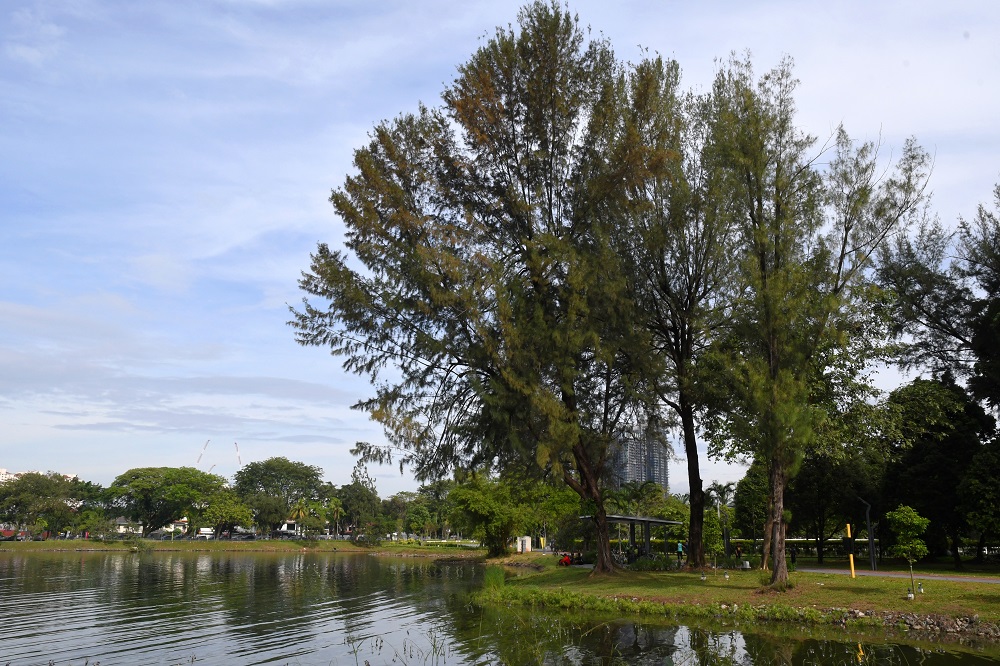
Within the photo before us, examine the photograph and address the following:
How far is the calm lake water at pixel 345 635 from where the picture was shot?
15.9 metres

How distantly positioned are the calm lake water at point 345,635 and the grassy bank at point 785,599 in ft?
5.36

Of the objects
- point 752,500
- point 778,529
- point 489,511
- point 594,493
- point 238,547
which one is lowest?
point 238,547

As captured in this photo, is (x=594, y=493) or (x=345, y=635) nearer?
(x=345, y=635)

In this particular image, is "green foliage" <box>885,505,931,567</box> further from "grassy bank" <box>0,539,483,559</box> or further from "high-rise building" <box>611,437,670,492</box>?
"grassy bank" <box>0,539,483,559</box>

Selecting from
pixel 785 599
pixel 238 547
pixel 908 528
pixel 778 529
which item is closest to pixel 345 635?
pixel 785 599

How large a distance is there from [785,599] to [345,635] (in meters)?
13.7

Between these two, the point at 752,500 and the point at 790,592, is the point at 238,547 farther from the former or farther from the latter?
the point at 790,592

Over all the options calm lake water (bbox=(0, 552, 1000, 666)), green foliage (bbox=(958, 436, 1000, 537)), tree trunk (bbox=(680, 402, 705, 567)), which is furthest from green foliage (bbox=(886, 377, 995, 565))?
calm lake water (bbox=(0, 552, 1000, 666))

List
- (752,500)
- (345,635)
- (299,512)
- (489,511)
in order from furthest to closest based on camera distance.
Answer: (299,512)
(489,511)
(752,500)
(345,635)

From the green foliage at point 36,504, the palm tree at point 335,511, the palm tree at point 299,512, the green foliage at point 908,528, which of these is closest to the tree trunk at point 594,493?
the green foliage at point 908,528

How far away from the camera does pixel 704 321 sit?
2770 cm

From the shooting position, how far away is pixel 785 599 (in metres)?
21.1

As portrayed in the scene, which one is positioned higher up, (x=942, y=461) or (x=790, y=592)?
(x=942, y=461)

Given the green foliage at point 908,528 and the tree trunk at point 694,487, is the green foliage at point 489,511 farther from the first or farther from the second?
the green foliage at point 908,528
